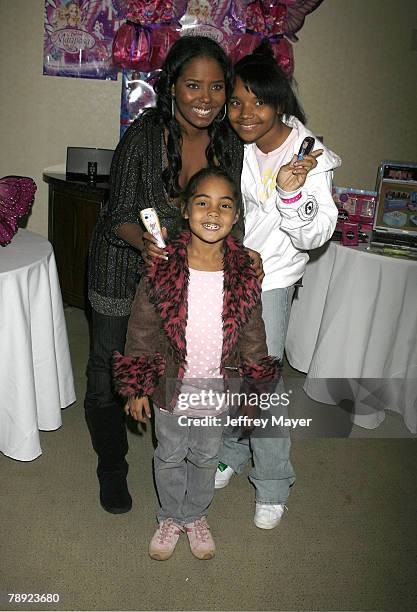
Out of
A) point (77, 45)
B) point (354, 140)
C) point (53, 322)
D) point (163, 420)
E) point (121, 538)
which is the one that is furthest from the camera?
point (354, 140)

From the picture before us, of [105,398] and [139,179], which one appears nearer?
[139,179]

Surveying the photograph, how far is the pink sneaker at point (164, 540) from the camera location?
6.04 ft

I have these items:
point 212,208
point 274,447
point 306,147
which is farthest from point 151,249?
point 274,447

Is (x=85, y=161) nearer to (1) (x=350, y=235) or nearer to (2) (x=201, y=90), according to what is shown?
(1) (x=350, y=235)

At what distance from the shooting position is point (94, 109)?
398cm

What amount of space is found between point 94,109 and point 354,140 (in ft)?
5.92

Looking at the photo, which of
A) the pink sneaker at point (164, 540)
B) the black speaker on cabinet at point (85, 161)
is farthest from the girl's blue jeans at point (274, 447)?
the black speaker on cabinet at point (85, 161)

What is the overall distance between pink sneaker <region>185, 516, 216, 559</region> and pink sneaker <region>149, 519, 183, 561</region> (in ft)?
0.13

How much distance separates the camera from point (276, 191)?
1.73 m

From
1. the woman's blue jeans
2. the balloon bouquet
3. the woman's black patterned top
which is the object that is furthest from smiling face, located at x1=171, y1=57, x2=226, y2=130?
the balloon bouquet

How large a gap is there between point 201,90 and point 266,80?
18cm

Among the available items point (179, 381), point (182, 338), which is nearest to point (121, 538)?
point (179, 381)

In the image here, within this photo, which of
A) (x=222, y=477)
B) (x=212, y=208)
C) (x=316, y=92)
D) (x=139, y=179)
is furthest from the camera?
(x=316, y=92)

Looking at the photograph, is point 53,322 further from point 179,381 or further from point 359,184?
point 359,184
